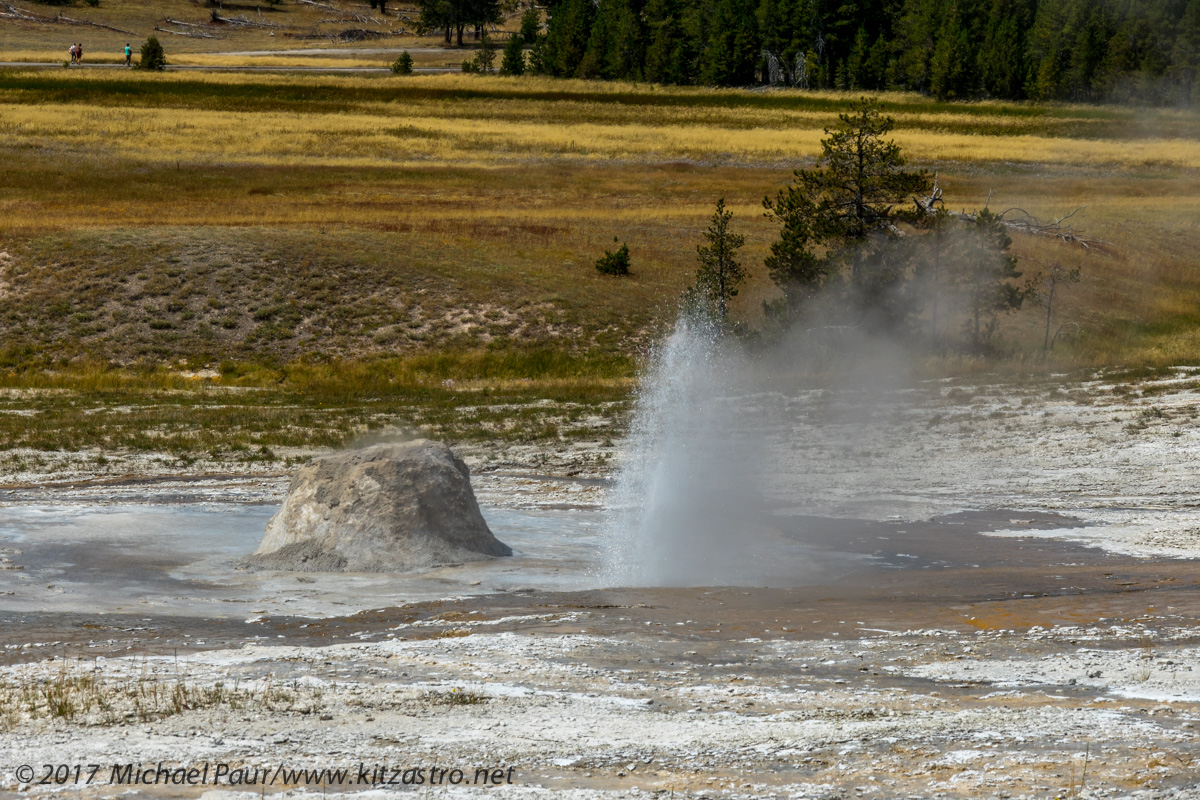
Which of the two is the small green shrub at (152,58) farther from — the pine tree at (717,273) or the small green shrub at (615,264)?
the pine tree at (717,273)

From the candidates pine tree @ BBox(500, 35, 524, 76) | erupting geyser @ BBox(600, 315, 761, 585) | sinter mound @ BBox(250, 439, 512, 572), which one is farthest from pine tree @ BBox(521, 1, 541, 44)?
sinter mound @ BBox(250, 439, 512, 572)

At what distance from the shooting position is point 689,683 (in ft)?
30.4

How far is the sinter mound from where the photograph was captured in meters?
14.7

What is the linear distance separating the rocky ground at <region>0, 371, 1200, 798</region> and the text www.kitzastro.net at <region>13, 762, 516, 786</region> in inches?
0.9

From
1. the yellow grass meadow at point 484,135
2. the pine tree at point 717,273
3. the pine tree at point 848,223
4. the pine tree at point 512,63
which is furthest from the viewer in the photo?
the pine tree at point 512,63

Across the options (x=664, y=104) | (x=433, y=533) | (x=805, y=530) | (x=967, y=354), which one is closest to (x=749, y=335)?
(x=967, y=354)

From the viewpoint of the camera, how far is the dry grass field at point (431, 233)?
36.8m

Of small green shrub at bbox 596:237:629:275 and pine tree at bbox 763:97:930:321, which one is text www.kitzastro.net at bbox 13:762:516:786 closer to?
pine tree at bbox 763:97:930:321

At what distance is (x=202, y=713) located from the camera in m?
8.30

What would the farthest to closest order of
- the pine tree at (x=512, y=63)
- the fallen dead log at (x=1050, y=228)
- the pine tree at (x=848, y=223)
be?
the pine tree at (x=512, y=63) < the fallen dead log at (x=1050, y=228) < the pine tree at (x=848, y=223)

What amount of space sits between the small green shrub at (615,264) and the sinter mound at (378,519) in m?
30.4

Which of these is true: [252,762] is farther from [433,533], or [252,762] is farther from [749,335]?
[749,335]

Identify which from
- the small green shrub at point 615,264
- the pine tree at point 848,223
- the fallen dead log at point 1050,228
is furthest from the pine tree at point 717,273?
the fallen dead log at point 1050,228

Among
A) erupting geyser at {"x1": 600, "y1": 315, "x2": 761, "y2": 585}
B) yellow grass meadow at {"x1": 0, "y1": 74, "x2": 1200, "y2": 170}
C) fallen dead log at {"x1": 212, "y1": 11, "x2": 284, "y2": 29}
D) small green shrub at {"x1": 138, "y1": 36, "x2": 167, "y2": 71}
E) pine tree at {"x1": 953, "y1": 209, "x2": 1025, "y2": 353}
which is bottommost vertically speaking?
erupting geyser at {"x1": 600, "y1": 315, "x2": 761, "y2": 585}
